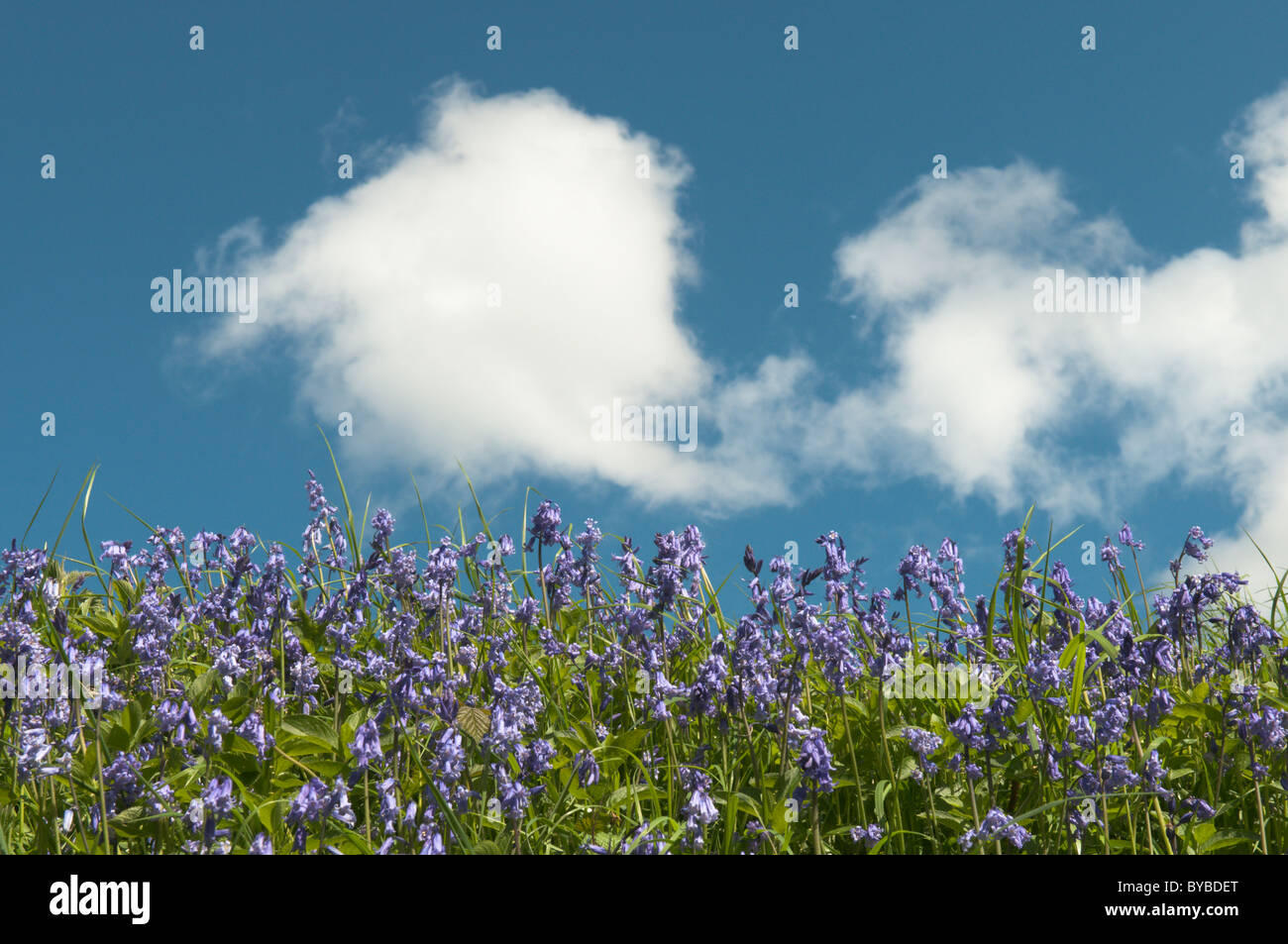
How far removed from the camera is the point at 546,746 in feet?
13.9

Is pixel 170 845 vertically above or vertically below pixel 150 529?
below

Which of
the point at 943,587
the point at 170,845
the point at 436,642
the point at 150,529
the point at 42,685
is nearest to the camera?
the point at 170,845

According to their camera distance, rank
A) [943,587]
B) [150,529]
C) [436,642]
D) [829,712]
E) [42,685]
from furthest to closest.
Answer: [150,529], [436,642], [943,587], [829,712], [42,685]

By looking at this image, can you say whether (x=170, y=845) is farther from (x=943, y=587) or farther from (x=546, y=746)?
(x=943, y=587)

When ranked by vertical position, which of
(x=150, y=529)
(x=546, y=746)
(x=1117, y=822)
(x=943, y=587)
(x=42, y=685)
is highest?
(x=150, y=529)
